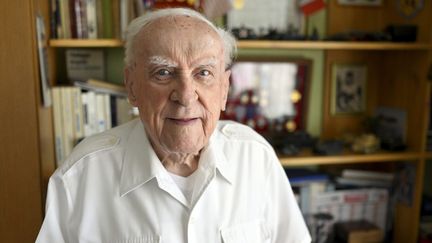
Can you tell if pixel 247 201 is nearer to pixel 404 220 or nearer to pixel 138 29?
pixel 138 29

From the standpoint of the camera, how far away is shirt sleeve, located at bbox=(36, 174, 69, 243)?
89 centimetres

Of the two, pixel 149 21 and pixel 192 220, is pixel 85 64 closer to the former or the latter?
pixel 149 21

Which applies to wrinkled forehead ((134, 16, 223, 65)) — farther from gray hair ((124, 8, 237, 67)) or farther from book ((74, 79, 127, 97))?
book ((74, 79, 127, 97))

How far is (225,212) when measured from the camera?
96cm

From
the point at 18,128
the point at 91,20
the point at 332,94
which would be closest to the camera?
the point at 18,128

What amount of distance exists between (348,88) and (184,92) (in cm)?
123

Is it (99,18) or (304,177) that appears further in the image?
(304,177)

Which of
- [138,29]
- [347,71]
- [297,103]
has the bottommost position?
[297,103]

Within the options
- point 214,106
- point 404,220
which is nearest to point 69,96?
point 214,106

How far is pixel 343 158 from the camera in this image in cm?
159

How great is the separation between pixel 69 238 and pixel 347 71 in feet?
4.57

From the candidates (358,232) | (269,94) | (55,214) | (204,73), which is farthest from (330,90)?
(55,214)

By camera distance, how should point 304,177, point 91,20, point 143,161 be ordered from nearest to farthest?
point 143,161 → point 91,20 → point 304,177

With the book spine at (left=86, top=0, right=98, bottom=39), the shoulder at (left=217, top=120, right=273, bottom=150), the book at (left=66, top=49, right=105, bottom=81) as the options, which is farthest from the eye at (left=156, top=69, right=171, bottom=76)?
the book at (left=66, top=49, right=105, bottom=81)
